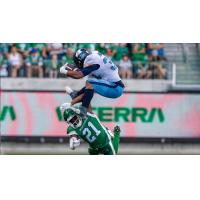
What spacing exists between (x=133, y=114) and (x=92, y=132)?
317 cm

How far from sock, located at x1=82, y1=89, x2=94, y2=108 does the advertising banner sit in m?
2.89

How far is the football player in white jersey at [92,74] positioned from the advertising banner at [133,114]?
109 inches

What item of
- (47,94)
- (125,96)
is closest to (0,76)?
(47,94)

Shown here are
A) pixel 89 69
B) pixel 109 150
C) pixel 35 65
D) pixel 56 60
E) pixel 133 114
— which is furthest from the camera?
pixel 133 114

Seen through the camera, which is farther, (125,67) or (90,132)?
(125,67)

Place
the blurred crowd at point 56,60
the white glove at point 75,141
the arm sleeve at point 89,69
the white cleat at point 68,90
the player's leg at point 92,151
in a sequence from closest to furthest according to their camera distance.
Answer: the arm sleeve at point 89,69 → the white glove at point 75,141 → the player's leg at point 92,151 → the white cleat at point 68,90 → the blurred crowd at point 56,60

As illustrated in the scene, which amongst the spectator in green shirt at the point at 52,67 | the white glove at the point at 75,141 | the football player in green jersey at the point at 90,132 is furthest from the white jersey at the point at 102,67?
the spectator in green shirt at the point at 52,67

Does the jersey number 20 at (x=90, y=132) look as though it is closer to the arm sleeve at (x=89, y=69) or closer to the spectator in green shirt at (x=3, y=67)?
the arm sleeve at (x=89, y=69)

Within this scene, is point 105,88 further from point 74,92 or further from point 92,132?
point 92,132

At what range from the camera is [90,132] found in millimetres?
19844

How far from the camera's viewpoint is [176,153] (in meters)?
22.8

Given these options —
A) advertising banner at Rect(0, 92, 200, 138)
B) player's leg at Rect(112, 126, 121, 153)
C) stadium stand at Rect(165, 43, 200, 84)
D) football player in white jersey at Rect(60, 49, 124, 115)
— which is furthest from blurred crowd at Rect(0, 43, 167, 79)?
football player in white jersey at Rect(60, 49, 124, 115)

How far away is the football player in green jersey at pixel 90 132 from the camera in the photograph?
19750 millimetres

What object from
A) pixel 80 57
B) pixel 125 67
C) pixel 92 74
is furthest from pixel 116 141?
pixel 125 67
